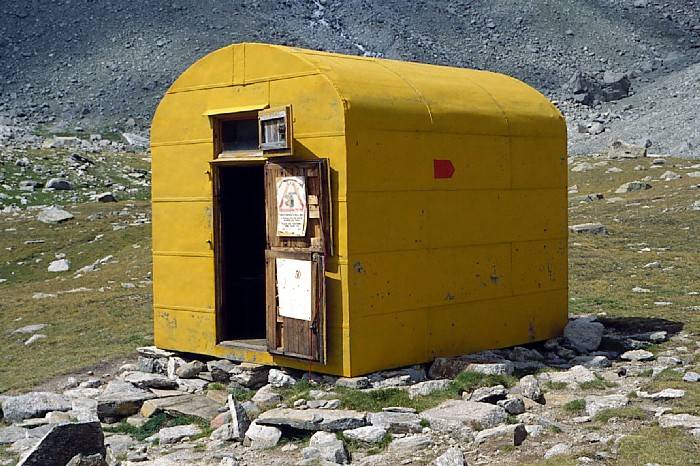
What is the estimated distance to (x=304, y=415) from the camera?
38.7 feet

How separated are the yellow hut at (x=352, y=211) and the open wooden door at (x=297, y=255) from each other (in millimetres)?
23

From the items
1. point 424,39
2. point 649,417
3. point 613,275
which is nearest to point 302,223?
point 649,417

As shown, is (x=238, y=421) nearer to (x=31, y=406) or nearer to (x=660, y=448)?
(x=31, y=406)

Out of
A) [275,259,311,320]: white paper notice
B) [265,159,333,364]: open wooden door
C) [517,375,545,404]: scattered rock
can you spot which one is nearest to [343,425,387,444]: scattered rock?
[265,159,333,364]: open wooden door

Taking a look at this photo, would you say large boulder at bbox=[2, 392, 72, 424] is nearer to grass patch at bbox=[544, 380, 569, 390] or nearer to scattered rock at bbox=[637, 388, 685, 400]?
grass patch at bbox=[544, 380, 569, 390]

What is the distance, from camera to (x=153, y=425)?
42.2 ft

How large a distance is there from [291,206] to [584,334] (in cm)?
489

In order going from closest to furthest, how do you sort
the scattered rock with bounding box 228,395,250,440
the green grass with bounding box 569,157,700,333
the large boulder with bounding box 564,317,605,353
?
the scattered rock with bounding box 228,395,250,440, the large boulder with bounding box 564,317,605,353, the green grass with bounding box 569,157,700,333

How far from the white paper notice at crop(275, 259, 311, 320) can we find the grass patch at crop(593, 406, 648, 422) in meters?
3.61

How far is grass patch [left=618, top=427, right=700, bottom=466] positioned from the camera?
985 centimetres

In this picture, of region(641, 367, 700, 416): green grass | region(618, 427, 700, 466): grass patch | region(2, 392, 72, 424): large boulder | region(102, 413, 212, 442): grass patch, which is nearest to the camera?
region(618, 427, 700, 466): grass patch

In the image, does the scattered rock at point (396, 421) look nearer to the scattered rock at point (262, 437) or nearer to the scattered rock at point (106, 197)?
the scattered rock at point (262, 437)

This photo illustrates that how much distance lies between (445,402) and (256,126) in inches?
179

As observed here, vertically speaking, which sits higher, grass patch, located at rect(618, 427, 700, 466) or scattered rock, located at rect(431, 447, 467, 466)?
grass patch, located at rect(618, 427, 700, 466)
